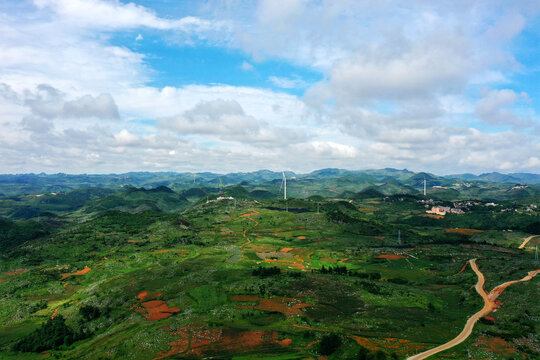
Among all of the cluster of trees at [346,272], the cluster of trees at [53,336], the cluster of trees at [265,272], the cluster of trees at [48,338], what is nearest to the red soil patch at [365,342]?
the cluster of trees at [265,272]

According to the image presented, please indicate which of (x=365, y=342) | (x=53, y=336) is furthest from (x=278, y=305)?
(x=53, y=336)

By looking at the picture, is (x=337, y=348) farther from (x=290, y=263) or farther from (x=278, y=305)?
(x=290, y=263)

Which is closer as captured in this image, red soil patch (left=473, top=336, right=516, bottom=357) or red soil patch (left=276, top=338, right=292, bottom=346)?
red soil patch (left=473, top=336, right=516, bottom=357)

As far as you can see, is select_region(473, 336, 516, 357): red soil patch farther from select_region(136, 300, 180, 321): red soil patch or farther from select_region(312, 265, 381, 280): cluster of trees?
select_region(136, 300, 180, 321): red soil patch

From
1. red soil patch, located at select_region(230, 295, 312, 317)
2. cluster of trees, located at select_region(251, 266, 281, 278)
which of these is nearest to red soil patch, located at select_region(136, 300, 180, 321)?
red soil patch, located at select_region(230, 295, 312, 317)

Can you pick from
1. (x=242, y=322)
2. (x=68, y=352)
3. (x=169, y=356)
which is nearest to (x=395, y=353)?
(x=242, y=322)
